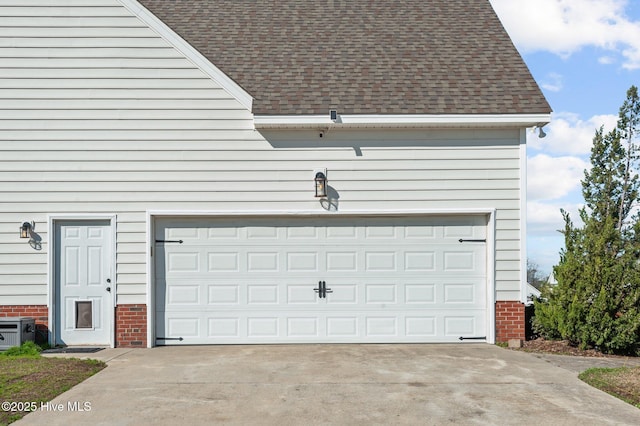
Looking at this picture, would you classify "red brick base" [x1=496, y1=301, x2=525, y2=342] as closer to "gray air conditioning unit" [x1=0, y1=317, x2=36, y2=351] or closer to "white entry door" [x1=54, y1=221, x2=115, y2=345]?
"white entry door" [x1=54, y1=221, x2=115, y2=345]

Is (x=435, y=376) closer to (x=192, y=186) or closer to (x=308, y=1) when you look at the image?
(x=192, y=186)

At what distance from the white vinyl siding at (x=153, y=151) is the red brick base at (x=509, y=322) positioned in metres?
0.19

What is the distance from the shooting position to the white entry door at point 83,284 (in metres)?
9.68

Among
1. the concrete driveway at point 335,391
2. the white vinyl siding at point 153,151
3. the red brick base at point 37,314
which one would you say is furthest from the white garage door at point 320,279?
A: the red brick base at point 37,314

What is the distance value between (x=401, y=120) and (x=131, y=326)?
5751mm

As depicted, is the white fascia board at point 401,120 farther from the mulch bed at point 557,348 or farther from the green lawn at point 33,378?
the green lawn at point 33,378

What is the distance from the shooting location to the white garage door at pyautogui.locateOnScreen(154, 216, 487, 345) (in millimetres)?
9727

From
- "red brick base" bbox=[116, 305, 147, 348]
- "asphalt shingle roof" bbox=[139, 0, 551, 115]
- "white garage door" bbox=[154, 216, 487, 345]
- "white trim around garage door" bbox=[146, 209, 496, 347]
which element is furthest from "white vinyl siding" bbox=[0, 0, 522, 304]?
"red brick base" bbox=[116, 305, 147, 348]

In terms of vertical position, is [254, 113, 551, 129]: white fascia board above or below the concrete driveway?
above

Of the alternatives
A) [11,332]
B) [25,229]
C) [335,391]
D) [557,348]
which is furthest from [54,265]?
[557,348]

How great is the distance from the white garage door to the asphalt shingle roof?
206 cm

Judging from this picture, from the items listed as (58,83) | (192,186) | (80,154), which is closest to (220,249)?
(192,186)

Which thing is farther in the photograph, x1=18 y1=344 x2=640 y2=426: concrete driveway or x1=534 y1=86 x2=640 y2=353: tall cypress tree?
x1=534 y1=86 x2=640 y2=353: tall cypress tree

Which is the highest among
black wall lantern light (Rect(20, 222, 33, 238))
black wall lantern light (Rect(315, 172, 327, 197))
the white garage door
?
black wall lantern light (Rect(315, 172, 327, 197))
